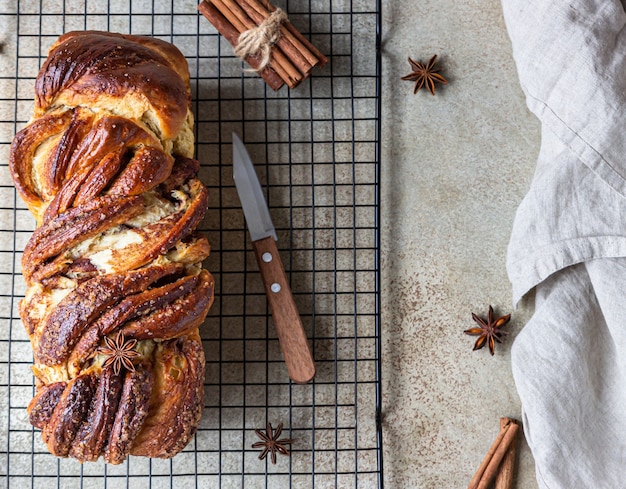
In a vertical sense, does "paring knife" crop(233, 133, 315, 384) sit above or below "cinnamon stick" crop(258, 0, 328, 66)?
below

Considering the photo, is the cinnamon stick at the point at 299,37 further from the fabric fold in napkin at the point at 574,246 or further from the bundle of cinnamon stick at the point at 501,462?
the bundle of cinnamon stick at the point at 501,462

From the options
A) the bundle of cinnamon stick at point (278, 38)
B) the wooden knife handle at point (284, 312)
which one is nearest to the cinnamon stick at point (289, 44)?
the bundle of cinnamon stick at point (278, 38)

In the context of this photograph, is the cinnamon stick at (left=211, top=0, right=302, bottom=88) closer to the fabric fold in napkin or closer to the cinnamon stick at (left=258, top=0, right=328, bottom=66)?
the cinnamon stick at (left=258, top=0, right=328, bottom=66)

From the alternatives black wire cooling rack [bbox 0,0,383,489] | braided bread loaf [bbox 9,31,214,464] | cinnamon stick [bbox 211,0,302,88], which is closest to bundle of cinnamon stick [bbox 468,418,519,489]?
black wire cooling rack [bbox 0,0,383,489]

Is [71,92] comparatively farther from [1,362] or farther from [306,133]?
[1,362]

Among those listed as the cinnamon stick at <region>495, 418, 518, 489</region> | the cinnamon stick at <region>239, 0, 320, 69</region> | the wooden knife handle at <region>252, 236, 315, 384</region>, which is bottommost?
the cinnamon stick at <region>495, 418, 518, 489</region>

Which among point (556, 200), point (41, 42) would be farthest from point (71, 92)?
point (556, 200)

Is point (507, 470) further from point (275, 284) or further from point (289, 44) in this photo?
point (289, 44)

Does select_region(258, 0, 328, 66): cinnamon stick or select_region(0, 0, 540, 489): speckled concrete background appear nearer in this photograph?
select_region(258, 0, 328, 66): cinnamon stick
